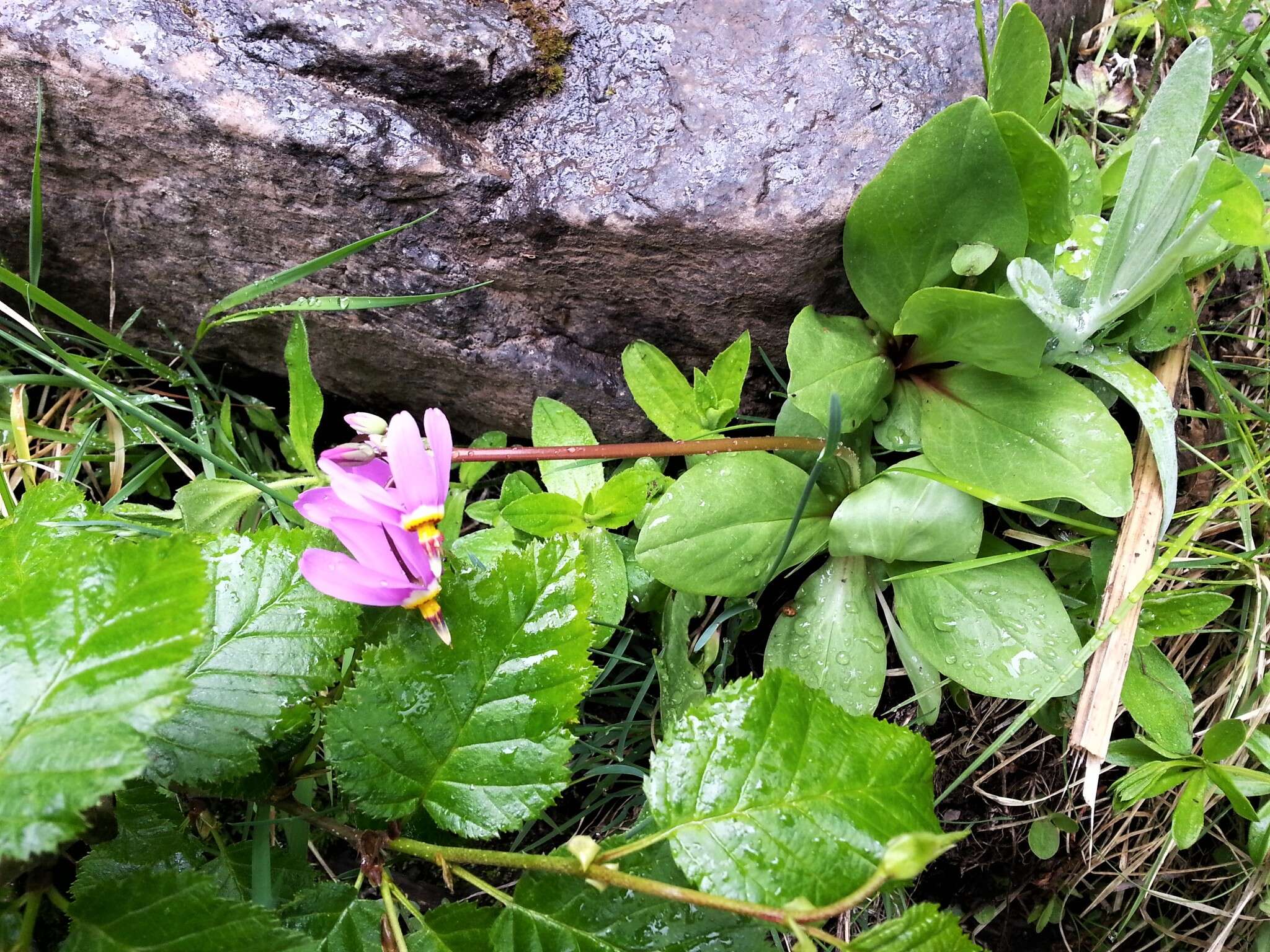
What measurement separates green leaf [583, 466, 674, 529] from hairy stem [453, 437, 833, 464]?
0.14ft

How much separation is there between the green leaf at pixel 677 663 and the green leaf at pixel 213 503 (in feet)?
2.72

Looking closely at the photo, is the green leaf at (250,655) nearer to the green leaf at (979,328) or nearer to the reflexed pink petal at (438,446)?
the reflexed pink petal at (438,446)

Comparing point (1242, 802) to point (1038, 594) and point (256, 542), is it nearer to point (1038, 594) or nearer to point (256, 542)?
point (1038, 594)

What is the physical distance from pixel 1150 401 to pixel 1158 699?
1.79 feet

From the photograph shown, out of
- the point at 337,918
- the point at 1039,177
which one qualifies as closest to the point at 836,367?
the point at 1039,177

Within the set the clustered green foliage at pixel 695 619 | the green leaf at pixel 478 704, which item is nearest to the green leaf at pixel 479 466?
the clustered green foliage at pixel 695 619

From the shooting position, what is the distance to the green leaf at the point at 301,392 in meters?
1.49

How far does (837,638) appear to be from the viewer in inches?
64.7

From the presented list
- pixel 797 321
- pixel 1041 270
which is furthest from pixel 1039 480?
pixel 797 321

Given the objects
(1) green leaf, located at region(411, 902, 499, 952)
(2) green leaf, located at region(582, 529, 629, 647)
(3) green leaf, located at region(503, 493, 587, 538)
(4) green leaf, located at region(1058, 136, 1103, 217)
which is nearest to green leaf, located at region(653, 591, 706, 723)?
(2) green leaf, located at region(582, 529, 629, 647)

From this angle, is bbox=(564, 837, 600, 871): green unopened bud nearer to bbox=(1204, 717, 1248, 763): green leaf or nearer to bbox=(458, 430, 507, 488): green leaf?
bbox=(458, 430, 507, 488): green leaf

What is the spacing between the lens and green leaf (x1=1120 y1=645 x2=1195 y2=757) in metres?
1.55

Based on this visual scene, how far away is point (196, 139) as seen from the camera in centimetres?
154

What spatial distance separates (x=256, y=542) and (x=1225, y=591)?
1.75m
